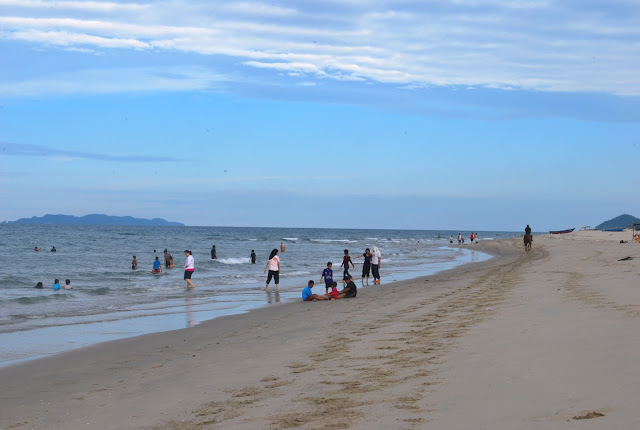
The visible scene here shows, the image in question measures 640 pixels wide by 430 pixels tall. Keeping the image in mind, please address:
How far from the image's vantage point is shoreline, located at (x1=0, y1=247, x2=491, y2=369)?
10966 mm

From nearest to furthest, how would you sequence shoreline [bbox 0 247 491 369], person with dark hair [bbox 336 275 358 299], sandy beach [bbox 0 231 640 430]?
sandy beach [bbox 0 231 640 430], shoreline [bbox 0 247 491 369], person with dark hair [bbox 336 275 358 299]

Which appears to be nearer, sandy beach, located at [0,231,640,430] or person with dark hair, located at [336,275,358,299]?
sandy beach, located at [0,231,640,430]

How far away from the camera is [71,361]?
31.6 ft

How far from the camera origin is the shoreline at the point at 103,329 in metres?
11.0

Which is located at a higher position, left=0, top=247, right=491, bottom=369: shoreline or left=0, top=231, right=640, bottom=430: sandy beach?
left=0, top=231, right=640, bottom=430: sandy beach

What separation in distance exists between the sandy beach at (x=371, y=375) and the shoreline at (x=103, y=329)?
2.23ft

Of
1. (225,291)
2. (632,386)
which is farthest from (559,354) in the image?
(225,291)

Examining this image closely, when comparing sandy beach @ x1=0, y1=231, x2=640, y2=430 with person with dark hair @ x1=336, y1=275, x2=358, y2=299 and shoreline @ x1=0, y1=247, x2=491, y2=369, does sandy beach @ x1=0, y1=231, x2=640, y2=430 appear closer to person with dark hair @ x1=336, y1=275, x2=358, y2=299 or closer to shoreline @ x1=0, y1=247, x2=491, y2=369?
shoreline @ x1=0, y1=247, x2=491, y2=369

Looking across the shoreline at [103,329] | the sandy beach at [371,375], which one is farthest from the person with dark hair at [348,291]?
the sandy beach at [371,375]

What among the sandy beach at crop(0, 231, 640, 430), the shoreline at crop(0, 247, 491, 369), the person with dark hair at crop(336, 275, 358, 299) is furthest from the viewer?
the person with dark hair at crop(336, 275, 358, 299)

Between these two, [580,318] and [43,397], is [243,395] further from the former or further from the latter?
[580,318]

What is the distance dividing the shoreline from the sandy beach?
2.23 feet

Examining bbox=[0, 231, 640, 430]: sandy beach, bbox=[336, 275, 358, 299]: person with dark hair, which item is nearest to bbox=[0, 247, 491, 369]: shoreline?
bbox=[0, 231, 640, 430]: sandy beach

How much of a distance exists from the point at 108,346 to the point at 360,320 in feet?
16.1
